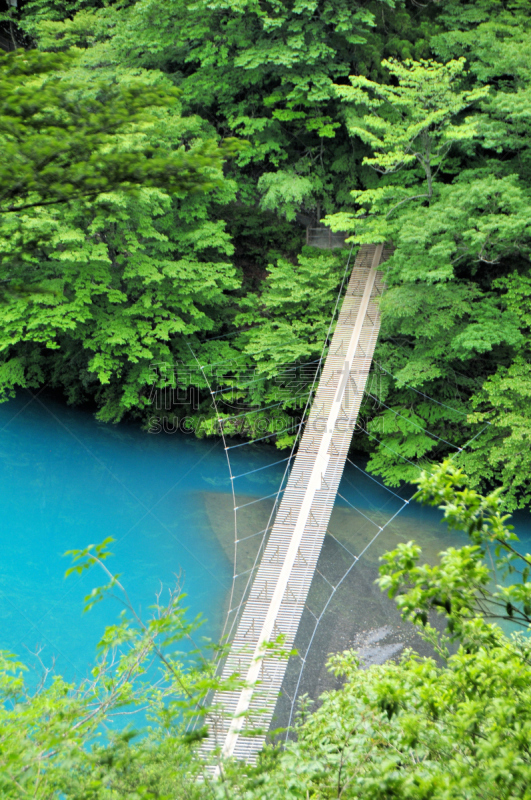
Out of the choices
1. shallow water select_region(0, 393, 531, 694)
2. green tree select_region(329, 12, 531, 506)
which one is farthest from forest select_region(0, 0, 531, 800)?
shallow water select_region(0, 393, 531, 694)

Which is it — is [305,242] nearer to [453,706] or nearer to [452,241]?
[452,241]

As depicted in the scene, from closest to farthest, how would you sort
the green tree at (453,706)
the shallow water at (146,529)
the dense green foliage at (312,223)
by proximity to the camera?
1. the green tree at (453,706)
2. the shallow water at (146,529)
3. the dense green foliage at (312,223)

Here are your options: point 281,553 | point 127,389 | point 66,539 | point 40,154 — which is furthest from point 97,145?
point 127,389

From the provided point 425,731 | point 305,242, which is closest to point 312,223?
point 305,242

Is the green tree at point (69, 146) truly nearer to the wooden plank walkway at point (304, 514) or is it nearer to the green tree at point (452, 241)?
the wooden plank walkway at point (304, 514)

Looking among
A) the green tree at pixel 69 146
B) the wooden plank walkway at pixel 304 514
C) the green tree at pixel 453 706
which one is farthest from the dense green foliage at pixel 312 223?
the green tree at pixel 453 706

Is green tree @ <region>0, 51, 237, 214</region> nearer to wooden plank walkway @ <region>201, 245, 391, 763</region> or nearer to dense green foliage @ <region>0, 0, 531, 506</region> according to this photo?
wooden plank walkway @ <region>201, 245, 391, 763</region>
